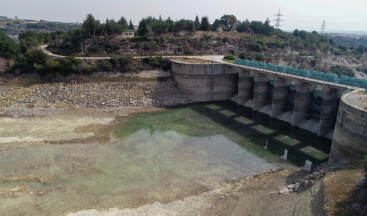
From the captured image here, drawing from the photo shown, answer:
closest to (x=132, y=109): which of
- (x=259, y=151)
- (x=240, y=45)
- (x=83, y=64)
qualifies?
(x=83, y=64)

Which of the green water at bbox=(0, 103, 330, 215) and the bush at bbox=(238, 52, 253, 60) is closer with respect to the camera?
the green water at bbox=(0, 103, 330, 215)

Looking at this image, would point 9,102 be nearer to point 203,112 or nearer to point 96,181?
point 96,181

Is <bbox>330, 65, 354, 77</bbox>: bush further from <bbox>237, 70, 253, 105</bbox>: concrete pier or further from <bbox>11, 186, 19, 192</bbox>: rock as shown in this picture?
<bbox>11, 186, 19, 192</bbox>: rock

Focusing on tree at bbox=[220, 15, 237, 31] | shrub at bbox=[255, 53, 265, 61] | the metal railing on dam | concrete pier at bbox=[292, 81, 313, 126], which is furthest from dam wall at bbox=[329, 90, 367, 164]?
tree at bbox=[220, 15, 237, 31]

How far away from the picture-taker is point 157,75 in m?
52.8

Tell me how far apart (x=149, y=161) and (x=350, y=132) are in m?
19.1

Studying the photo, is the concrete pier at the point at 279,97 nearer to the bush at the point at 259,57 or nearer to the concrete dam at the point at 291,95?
the concrete dam at the point at 291,95

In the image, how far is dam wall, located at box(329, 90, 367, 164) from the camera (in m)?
21.5

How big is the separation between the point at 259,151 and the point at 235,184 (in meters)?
8.13

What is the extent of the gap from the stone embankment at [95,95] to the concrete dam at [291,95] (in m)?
4.66

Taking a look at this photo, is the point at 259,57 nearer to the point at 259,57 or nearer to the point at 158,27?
the point at 259,57

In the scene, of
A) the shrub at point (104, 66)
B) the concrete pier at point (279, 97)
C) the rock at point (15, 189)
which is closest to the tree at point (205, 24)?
the shrub at point (104, 66)

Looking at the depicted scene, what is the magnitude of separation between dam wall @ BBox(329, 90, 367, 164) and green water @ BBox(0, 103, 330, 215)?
3.56m

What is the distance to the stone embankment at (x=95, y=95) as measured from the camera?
43.8 meters
